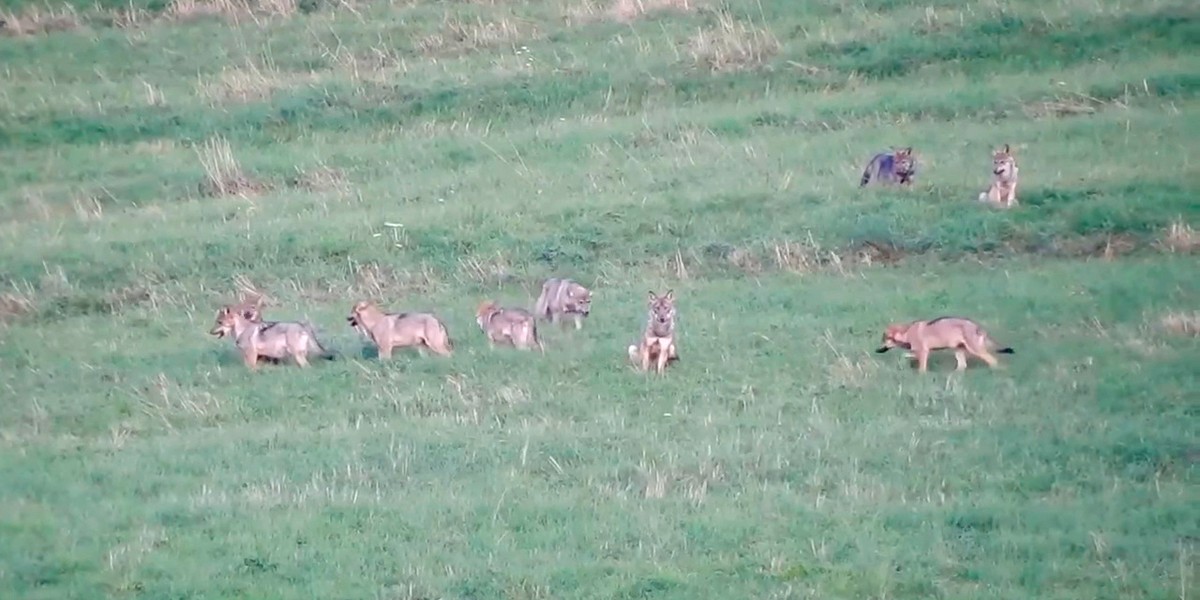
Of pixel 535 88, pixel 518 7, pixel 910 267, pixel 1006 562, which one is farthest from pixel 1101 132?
pixel 1006 562

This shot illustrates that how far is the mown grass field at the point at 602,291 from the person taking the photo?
961 cm

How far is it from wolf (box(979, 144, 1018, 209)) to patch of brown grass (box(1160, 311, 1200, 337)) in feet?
10.0

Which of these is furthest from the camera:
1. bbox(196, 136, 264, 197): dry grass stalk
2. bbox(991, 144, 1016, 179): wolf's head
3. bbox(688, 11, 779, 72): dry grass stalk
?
bbox(688, 11, 779, 72): dry grass stalk

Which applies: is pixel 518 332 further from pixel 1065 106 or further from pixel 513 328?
pixel 1065 106

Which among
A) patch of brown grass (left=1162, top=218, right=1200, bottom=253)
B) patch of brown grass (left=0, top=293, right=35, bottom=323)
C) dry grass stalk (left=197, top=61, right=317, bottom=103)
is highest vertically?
patch of brown grass (left=1162, top=218, right=1200, bottom=253)

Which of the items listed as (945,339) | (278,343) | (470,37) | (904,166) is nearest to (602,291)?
(278,343)

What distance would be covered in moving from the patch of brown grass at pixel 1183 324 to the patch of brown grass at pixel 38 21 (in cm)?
1712

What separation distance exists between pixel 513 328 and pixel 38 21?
14.6m

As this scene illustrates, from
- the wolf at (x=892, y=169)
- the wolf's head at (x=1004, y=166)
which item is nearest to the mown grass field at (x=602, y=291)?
the wolf at (x=892, y=169)

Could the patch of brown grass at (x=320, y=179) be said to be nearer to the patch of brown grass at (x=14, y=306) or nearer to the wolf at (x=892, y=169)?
the patch of brown grass at (x=14, y=306)

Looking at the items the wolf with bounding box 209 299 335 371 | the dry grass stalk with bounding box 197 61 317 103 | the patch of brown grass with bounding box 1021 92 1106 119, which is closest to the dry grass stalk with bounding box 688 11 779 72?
the patch of brown grass with bounding box 1021 92 1106 119

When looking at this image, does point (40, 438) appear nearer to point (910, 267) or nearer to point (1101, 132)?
point (910, 267)

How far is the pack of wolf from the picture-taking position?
12836mm

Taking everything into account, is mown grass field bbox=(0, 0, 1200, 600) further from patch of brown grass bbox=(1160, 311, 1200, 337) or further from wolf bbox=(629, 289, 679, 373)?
wolf bbox=(629, 289, 679, 373)
